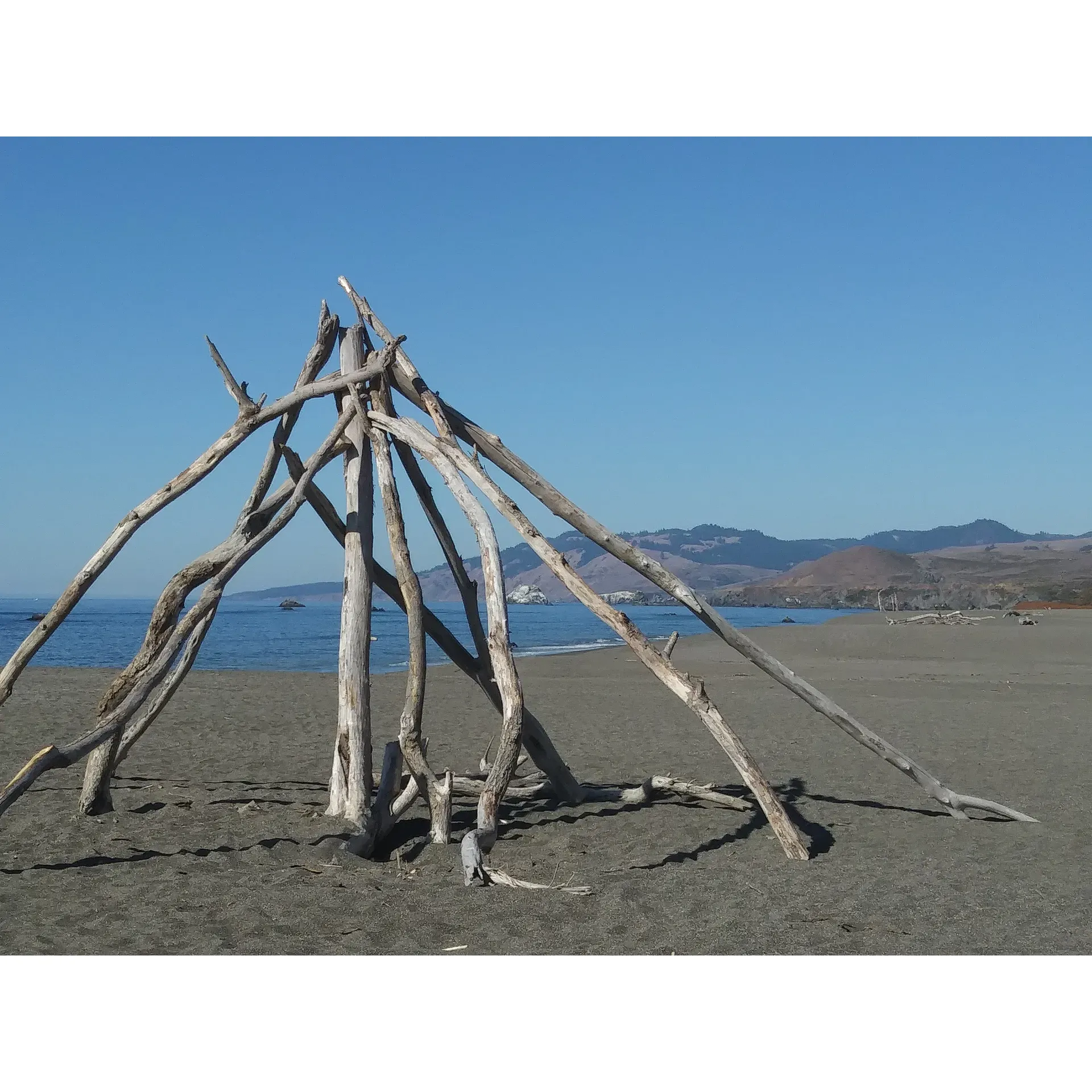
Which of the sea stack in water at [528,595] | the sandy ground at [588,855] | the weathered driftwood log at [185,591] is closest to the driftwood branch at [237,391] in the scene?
the weathered driftwood log at [185,591]

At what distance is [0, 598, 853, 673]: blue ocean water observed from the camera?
3184 centimetres

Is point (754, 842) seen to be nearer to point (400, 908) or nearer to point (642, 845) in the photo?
point (642, 845)

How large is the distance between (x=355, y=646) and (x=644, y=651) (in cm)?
191

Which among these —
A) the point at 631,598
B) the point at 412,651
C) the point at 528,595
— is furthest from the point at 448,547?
the point at 528,595

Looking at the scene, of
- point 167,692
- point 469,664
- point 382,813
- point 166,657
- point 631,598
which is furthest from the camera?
point 631,598

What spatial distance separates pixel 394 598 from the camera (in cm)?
740

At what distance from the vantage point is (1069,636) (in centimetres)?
2869

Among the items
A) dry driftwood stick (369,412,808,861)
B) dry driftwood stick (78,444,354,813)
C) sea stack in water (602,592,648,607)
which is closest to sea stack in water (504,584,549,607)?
sea stack in water (602,592,648,607)

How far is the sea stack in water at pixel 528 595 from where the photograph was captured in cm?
13588

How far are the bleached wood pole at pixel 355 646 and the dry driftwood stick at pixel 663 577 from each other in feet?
2.13

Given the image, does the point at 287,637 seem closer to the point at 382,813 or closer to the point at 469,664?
the point at 469,664

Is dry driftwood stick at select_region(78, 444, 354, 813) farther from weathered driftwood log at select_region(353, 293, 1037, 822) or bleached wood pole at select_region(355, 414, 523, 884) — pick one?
bleached wood pole at select_region(355, 414, 523, 884)

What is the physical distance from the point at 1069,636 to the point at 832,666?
10.00 m

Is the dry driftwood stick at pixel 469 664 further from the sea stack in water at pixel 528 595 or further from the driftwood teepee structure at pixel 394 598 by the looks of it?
the sea stack in water at pixel 528 595
